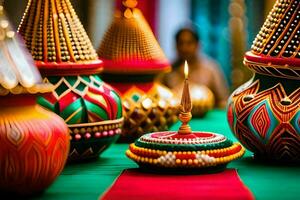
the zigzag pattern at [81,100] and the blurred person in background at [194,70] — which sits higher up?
the zigzag pattern at [81,100]

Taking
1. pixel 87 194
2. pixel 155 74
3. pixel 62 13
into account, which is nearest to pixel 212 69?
pixel 155 74

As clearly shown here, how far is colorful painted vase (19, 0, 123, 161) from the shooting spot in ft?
6.33

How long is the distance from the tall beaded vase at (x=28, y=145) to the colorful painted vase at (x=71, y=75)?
1.09ft

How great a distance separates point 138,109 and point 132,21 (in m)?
0.22

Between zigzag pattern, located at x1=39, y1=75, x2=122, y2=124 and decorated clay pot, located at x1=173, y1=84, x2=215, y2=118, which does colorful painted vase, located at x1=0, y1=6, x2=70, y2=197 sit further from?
decorated clay pot, located at x1=173, y1=84, x2=215, y2=118

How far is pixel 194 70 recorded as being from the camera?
428 centimetres

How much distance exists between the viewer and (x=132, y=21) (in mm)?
2371

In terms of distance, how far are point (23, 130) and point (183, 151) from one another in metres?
0.32

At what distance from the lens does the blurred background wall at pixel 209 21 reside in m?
5.54

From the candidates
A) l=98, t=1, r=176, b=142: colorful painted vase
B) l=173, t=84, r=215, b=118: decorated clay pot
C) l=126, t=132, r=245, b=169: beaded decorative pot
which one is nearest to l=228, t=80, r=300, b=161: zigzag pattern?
l=126, t=132, r=245, b=169: beaded decorative pot

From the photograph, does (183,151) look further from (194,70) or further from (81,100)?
(194,70)

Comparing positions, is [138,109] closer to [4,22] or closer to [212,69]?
[4,22]

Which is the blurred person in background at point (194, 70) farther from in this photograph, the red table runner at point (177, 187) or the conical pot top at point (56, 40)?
the red table runner at point (177, 187)

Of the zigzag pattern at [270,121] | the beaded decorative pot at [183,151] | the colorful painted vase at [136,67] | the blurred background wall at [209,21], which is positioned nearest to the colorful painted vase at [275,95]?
the zigzag pattern at [270,121]
